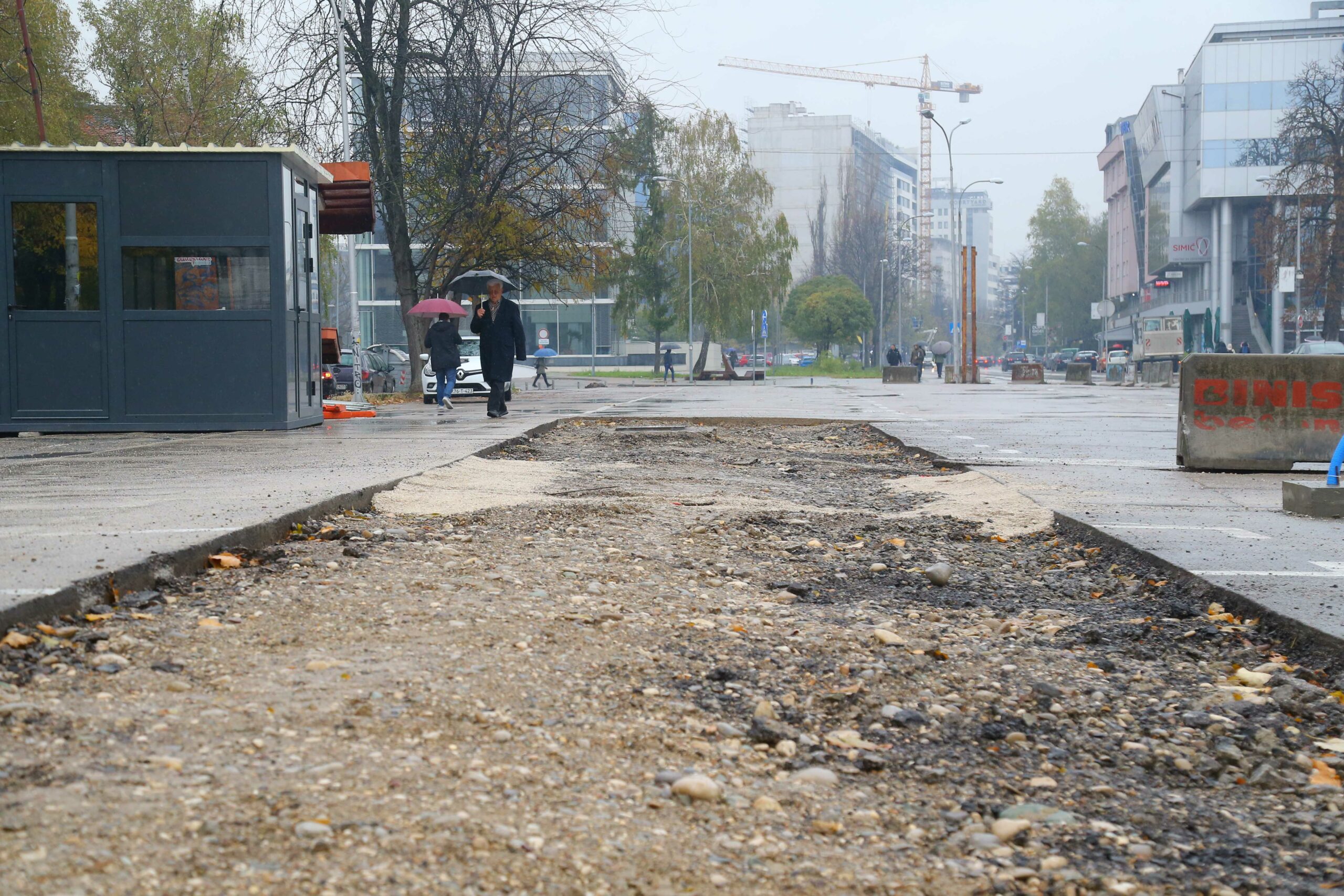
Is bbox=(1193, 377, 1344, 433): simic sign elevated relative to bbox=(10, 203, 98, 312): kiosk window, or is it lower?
lower

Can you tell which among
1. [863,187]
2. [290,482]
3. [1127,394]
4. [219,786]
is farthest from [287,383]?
[863,187]

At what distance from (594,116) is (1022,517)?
67.5ft

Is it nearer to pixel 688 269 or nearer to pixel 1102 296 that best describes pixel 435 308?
pixel 688 269

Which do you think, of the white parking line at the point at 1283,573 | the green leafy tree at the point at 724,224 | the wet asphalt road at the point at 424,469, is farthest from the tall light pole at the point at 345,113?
the green leafy tree at the point at 724,224

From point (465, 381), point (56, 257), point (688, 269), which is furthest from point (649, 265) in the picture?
point (56, 257)

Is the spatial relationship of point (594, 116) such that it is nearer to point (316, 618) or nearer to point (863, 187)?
point (316, 618)

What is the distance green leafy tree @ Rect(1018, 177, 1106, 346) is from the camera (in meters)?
123

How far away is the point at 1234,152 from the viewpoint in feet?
254

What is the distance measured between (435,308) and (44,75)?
9523mm

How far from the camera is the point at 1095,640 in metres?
4.61

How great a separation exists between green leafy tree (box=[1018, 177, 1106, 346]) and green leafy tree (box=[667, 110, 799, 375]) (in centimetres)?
6607

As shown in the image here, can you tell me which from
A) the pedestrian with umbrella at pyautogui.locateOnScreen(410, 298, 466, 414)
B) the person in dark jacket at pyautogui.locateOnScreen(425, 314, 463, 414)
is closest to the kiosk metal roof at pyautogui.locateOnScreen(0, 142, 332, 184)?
the pedestrian with umbrella at pyautogui.locateOnScreen(410, 298, 466, 414)

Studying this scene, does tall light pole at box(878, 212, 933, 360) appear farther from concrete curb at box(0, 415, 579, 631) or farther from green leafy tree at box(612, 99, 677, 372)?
concrete curb at box(0, 415, 579, 631)

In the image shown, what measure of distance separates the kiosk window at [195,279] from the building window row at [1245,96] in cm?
7468
